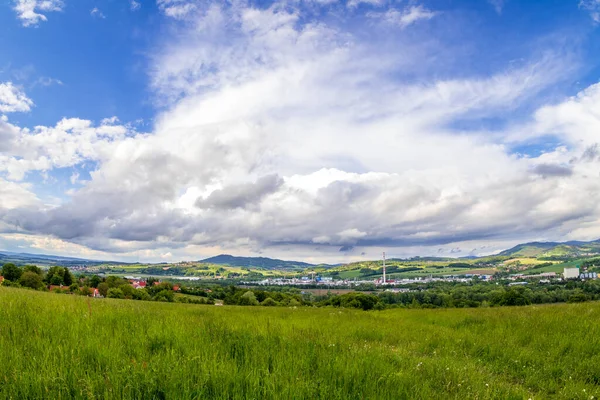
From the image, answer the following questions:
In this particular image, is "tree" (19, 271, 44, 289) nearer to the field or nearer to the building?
the field

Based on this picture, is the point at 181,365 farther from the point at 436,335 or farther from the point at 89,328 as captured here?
the point at 436,335

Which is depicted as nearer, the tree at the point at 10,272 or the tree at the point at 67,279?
the tree at the point at 10,272

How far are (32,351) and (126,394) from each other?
2120 mm

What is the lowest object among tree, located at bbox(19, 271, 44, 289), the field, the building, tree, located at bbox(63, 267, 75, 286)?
the building

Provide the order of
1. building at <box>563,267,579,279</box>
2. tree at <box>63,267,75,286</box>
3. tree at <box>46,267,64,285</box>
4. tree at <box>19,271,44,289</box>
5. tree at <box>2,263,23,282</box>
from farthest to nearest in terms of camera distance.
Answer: building at <box>563,267,579,279</box>
tree at <box>63,267,75,286</box>
tree at <box>46,267,64,285</box>
tree at <box>2,263,23,282</box>
tree at <box>19,271,44,289</box>

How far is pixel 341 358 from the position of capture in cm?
504

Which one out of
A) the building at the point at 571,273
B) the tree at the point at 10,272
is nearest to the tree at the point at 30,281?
the tree at the point at 10,272

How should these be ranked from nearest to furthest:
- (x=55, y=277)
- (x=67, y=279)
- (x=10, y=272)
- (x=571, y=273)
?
(x=10, y=272), (x=55, y=277), (x=67, y=279), (x=571, y=273)

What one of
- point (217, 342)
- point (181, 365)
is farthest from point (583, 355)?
point (181, 365)

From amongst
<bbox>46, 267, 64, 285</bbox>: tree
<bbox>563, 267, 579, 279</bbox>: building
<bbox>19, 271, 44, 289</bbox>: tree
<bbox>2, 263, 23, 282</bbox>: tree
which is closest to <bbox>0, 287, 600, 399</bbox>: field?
<bbox>19, 271, 44, 289</bbox>: tree

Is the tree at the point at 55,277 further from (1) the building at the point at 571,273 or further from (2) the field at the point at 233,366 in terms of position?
(1) the building at the point at 571,273

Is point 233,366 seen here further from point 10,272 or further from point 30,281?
point 10,272

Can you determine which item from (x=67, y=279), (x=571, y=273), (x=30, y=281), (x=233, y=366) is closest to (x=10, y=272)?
(x=30, y=281)

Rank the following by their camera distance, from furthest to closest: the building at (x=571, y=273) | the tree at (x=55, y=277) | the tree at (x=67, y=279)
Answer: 1. the building at (x=571, y=273)
2. the tree at (x=67, y=279)
3. the tree at (x=55, y=277)
